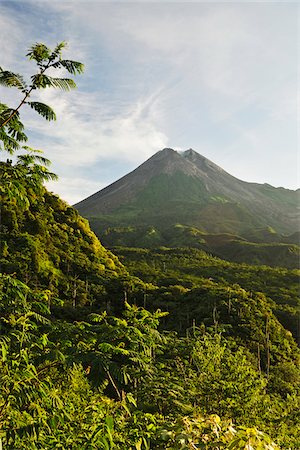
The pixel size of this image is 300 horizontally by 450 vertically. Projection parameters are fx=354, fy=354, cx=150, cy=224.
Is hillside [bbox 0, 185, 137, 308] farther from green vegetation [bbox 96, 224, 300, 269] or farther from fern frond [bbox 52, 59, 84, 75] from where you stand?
green vegetation [bbox 96, 224, 300, 269]

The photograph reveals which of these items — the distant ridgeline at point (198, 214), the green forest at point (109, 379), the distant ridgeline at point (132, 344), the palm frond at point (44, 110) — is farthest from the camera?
the distant ridgeline at point (198, 214)

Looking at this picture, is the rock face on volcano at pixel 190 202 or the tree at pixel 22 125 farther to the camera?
the rock face on volcano at pixel 190 202

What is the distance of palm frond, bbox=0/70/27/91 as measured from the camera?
165 inches

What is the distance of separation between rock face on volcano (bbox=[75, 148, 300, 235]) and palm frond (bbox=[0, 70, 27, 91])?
109 metres

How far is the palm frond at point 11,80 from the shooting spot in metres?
4.18

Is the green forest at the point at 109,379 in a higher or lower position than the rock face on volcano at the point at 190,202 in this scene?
lower

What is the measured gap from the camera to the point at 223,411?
715cm

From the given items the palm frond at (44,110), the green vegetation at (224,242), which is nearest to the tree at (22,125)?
the palm frond at (44,110)

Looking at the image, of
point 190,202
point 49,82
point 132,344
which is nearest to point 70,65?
point 49,82

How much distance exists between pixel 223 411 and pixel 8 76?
7.02 m

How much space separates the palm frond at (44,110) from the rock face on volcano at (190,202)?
357 feet

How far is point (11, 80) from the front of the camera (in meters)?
4.17

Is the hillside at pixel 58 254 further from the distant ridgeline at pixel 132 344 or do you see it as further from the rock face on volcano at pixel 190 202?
the rock face on volcano at pixel 190 202

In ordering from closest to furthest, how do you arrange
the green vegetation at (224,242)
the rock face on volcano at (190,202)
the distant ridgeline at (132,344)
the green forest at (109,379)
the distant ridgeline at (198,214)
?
the green forest at (109,379)
the distant ridgeline at (132,344)
the green vegetation at (224,242)
the distant ridgeline at (198,214)
the rock face on volcano at (190,202)
